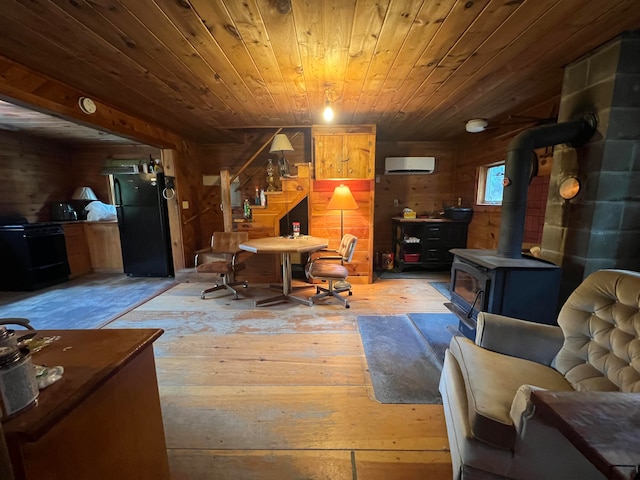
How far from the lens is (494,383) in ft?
3.99

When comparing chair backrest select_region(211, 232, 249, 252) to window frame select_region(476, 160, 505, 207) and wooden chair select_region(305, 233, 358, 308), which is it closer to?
wooden chair select_region(305, 233, 358, 308)

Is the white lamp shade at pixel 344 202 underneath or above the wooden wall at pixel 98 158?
underneath

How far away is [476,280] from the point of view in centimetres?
223

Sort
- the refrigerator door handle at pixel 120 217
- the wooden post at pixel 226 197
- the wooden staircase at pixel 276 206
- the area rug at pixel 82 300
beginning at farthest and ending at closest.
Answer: the refrigerator door handle at pixel 120 217 < the wooden staircase at pixel 276 206 < the wooden post at pixel 226 197 < the area rug at pixel 82 300

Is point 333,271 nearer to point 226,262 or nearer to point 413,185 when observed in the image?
point 226,262

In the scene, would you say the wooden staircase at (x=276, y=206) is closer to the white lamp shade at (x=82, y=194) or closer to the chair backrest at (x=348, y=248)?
the chair backrest at (x=348, y=248)

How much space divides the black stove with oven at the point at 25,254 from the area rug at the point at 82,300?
0.17m

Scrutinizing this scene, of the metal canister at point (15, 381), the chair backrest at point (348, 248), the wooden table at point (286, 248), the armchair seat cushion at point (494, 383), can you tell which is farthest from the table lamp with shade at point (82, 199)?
the armchair seat cushion at point (494, 383)

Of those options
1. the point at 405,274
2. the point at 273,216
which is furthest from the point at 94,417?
the point at 405,274

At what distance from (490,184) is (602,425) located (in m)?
4.21

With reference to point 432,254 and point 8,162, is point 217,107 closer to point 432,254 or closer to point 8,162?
point 8,162

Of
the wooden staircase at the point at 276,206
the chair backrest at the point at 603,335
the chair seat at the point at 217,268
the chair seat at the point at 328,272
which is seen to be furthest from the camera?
the wooden staircase at the point at 276,206

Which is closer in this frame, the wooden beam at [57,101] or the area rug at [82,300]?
the wooden beam at [57,101]

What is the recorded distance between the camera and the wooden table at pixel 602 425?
600mm
